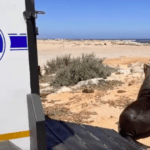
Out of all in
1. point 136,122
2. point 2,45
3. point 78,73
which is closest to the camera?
point 2,45

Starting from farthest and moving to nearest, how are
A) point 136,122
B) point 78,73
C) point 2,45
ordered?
1. point 78,73
2. point 136,122
3. point 2,45

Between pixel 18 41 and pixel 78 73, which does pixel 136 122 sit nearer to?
pixel 18 41

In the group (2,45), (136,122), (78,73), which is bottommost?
(136,122)

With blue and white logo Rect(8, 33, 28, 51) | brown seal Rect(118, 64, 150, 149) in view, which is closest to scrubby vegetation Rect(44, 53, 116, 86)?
brown seal Rect(118, 64, 150, 149)

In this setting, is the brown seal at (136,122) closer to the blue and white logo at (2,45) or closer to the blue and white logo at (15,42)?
the blue and white logo at (15,42)

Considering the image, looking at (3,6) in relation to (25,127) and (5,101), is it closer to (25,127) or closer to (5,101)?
(5,101)

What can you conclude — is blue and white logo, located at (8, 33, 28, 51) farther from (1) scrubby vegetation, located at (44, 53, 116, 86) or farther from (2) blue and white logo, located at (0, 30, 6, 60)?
(1) scrubby vegetation, located at (44, 53, 116, 86)

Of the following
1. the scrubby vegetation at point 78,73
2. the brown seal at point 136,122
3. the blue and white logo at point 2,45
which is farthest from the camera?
the scrubby vegetation at point 78,73

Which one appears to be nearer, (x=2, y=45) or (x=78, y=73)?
(x=2, y=45)

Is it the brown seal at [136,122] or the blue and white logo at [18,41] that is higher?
the blue and white logo at [18,41]

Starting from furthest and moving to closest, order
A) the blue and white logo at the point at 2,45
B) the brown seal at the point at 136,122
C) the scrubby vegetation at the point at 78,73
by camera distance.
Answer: the scrubby vegetation at the point at 78,73
the brown seal at the point at 136,122
the blue and white logo at the point at 2,45

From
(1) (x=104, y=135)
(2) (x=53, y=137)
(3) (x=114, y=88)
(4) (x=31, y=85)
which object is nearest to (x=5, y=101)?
(4) (x=31, y=85)

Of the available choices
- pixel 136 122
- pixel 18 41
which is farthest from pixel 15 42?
pixel 136 122

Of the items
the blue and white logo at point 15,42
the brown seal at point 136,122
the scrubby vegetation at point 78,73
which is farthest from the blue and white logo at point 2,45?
the scrubby vegetation at point 78,73
